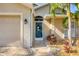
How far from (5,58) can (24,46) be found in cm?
585

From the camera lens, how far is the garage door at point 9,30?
6695mm

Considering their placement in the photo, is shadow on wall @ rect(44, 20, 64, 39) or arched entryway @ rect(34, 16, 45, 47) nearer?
shadow on wall @ rect(44, 20, 64, 39)

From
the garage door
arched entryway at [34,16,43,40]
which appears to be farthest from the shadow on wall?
the garage door

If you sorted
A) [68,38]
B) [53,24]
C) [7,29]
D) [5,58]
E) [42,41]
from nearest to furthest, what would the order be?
[5,58]
[7,29]
[68,38]
[42,41]
[53,24]

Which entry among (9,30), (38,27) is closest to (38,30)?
(38,27)

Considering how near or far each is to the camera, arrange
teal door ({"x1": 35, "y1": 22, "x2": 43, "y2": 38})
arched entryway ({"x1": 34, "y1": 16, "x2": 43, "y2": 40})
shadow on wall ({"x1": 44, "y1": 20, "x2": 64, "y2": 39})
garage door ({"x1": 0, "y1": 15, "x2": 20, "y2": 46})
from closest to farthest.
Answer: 1. garage door ({"x1": 0, "y1": 15, "x2": 20, "y2": 46})
2. shadow on wall ({"x1": 44, "y1": 20, "x2": 64, "y2": 39})
3. teal door ({"x1": 35, "y1": 22, "x2": 43, "y2": 38})
4. arched entryway ({"x1": 34, "y1": 16, "x2": 43, "y2": 40})

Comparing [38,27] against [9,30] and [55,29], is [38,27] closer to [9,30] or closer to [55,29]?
[55,29]

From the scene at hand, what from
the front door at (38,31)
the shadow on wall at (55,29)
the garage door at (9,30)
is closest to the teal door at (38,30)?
the front door at (38,31)

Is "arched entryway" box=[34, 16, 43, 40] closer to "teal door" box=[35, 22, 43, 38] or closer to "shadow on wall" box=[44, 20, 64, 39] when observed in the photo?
"teal door" box=[35, 22, 43, 38]

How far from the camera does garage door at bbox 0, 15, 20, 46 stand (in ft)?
22.0

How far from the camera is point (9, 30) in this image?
6.77m

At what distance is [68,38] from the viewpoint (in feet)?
23.7

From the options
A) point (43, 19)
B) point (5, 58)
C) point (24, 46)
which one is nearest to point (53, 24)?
point (43, 19)

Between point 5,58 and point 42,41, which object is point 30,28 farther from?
point 5,58
